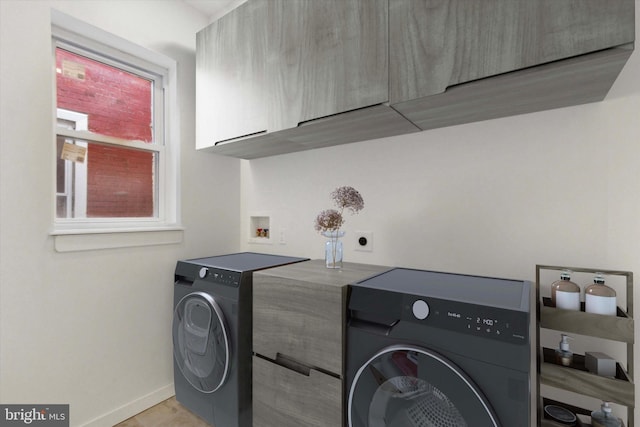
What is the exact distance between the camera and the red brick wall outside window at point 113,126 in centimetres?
182

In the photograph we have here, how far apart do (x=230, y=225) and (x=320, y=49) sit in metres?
1.53

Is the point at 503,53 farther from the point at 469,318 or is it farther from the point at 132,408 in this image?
the point at 132,408

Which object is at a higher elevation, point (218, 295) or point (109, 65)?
point (109, 65)

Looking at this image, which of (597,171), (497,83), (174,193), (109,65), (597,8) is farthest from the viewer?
(174,193)

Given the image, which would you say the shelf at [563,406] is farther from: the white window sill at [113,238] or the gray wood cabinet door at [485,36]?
the white window sill at [113,238]

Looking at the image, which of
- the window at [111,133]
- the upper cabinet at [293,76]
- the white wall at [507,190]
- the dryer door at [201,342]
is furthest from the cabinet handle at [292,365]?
the window at [111,133]

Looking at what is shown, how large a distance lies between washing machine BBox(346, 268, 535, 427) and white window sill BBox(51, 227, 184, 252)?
4.77 ft

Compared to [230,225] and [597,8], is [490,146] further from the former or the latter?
[230,225]

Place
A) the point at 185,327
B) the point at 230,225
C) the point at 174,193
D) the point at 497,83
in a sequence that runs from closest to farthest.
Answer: the point at 497,83, the point at 185,327, the point at 174,193, the point at 230,225

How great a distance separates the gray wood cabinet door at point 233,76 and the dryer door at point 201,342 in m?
0.99

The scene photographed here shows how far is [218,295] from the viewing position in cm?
162

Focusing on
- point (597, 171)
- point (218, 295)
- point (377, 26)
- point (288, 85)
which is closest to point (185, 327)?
point (218, 295)

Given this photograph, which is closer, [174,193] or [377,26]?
[377,26]
